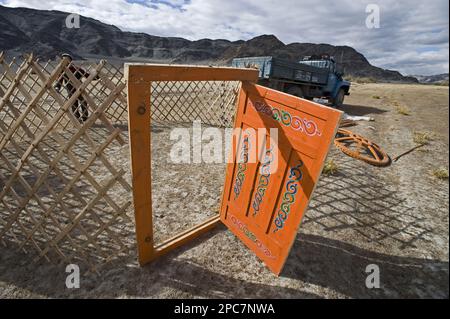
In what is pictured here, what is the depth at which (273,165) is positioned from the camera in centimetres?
201

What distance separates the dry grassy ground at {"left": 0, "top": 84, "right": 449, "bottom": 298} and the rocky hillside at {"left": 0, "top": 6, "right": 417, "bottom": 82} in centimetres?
4179

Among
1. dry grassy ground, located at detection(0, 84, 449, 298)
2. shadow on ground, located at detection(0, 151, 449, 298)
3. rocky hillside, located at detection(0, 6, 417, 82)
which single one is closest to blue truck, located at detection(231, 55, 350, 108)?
dry grassy ground, located at detection(0, 84, 449, 298)

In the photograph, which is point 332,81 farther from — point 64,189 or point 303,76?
point 64,189

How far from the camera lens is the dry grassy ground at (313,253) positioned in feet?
6.52

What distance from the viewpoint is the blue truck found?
24.5 feet

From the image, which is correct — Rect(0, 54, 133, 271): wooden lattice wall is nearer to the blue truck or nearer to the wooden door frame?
the wooden door frame

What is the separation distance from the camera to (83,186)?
338 centimetres

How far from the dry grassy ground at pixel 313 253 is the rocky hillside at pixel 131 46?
4179 cm

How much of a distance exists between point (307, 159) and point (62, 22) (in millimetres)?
66639

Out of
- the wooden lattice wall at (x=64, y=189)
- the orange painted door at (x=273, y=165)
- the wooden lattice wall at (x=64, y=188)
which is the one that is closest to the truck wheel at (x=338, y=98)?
the orange painted door at (x=273, y=165)

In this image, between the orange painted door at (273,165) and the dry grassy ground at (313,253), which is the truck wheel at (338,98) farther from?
the orange painted door at (273,165)

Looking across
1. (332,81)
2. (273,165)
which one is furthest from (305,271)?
(332,81)

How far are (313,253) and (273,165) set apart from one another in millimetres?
1145
